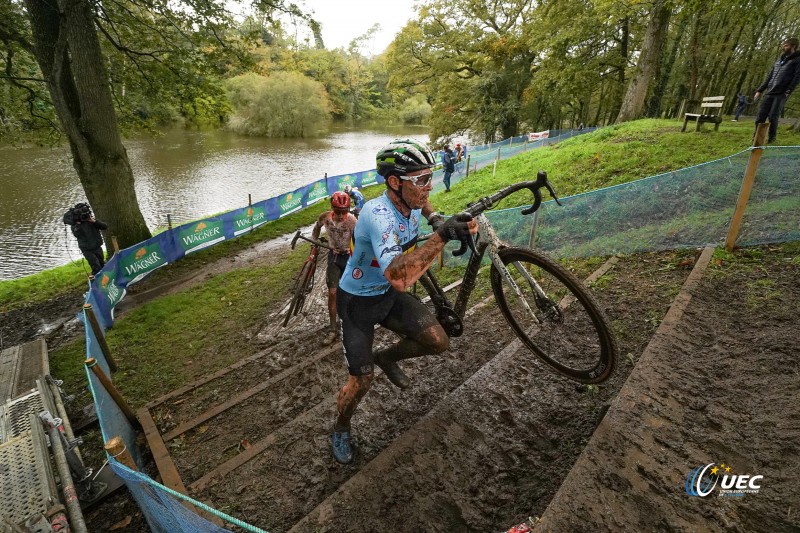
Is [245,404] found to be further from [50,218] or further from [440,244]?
[50,218]

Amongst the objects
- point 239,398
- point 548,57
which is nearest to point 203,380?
point 239,398

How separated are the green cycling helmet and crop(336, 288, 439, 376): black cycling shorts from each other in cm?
106

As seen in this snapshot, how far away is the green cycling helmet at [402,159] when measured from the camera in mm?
2963

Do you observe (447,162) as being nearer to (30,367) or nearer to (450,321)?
(450,321)

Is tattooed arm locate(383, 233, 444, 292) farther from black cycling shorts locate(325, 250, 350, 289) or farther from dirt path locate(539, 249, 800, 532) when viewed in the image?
black cycling shorts locate(325, 250, 350, 289)

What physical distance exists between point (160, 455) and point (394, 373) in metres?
2.69

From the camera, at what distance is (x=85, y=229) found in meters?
9.41

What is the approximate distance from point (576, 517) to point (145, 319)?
9.08 meters

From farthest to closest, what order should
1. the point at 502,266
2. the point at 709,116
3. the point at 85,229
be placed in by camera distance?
the point at 709,116, the point at 85,229, the point at 502,266

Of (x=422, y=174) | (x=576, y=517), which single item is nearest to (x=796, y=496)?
(x=576, y=517)

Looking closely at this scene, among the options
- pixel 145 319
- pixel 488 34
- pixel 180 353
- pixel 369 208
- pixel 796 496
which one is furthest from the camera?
pixel 488 34

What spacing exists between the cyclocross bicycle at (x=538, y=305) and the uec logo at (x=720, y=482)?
0.99 metres

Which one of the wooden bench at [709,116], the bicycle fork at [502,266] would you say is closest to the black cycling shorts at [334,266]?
the bicycle fork at [502,266]

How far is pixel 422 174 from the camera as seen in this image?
298 cm
